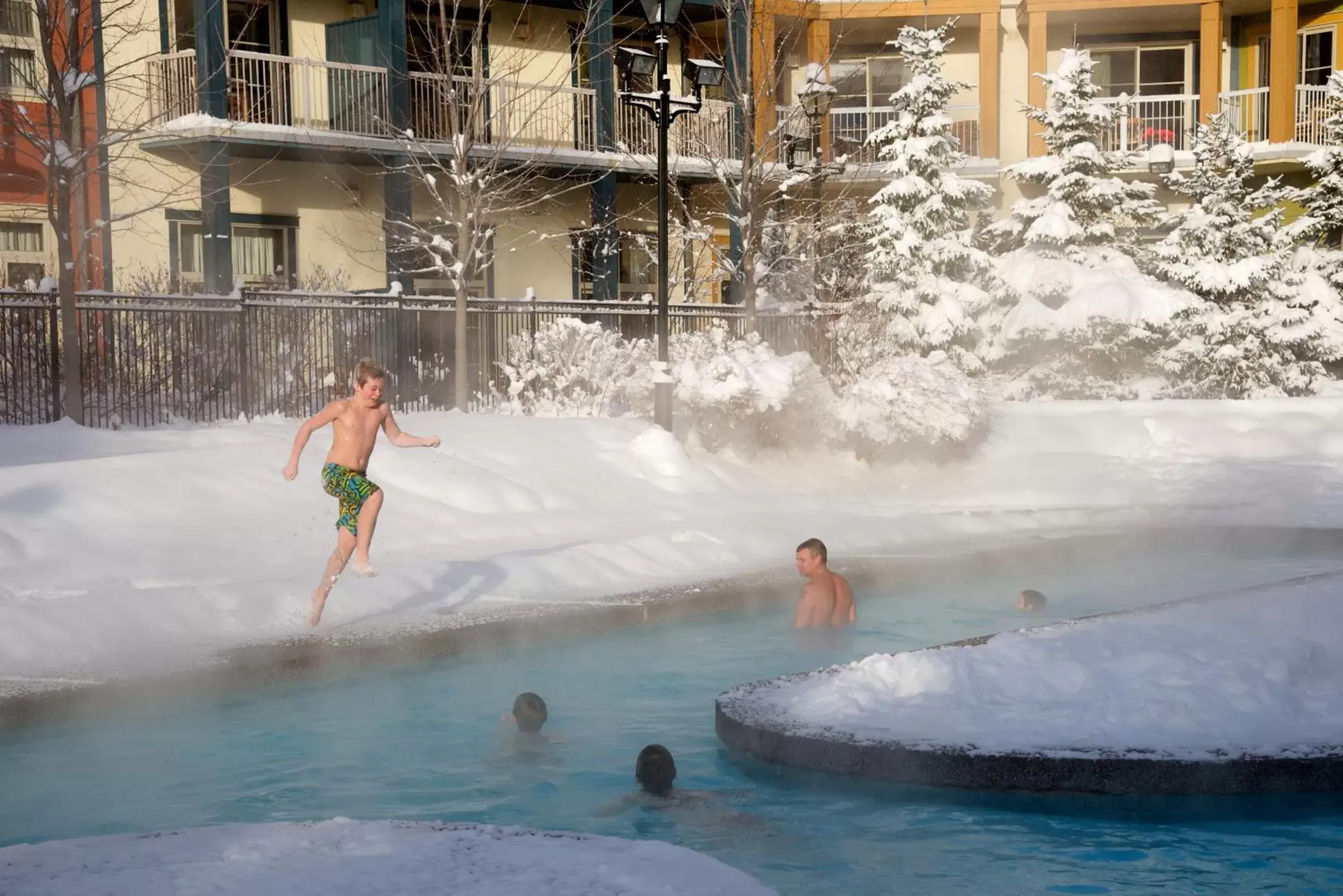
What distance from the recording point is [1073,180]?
25125 millimetres

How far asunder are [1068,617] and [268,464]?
7277 mm

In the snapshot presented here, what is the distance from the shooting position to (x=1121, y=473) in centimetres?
1822

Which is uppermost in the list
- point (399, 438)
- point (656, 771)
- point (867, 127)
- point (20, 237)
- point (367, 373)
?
point (867, 127)

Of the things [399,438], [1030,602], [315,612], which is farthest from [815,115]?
[315,612]

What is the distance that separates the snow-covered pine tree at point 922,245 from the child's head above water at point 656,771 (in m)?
15.8

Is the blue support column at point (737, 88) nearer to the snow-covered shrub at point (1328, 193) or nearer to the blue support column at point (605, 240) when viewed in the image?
the blue support column at point (605, 240)

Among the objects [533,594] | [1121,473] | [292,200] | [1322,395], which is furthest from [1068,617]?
[292,200]

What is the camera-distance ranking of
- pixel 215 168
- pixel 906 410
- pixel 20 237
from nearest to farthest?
pixel 906 410 < pixel 215 168 < pixel 20 237

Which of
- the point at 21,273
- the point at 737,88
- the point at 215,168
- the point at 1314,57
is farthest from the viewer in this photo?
the point at 1314,57

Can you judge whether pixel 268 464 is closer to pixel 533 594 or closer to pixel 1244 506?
pixel 533 594

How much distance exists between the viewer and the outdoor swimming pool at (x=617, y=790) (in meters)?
6.01

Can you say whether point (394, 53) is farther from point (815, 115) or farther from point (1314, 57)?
point (1314, 57)

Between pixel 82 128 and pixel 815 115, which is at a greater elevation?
pixel 815 115

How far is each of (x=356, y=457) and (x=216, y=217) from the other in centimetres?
1363
